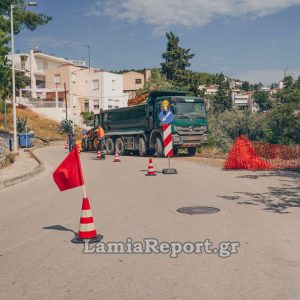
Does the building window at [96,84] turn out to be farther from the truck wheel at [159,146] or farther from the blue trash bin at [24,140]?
the truck wheel at [159,146]

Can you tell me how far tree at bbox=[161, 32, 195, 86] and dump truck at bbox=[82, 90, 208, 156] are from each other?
100ft

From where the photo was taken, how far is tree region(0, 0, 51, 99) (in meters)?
28.0

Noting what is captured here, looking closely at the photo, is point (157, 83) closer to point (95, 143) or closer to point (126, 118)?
point (95, 143)

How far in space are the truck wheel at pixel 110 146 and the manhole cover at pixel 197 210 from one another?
18.7m

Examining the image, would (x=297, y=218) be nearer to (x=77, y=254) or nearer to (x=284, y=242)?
(x=284, y=242)

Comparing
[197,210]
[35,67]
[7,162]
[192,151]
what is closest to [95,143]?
[192,151]

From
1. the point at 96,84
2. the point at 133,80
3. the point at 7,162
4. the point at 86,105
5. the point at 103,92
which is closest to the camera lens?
the point at 7,162

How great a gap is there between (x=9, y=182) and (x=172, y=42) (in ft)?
149

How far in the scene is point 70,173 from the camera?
6.41 meters

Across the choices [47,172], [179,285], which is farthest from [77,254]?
[47,172]

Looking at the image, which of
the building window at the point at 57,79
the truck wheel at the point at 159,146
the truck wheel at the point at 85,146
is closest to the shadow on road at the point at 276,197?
the truck wheel at the point at 159,146

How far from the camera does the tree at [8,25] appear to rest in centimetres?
2805

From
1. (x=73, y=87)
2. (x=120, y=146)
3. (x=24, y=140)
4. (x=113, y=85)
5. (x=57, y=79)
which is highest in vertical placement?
(x=57, y=79)

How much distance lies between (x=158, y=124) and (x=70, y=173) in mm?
15408
